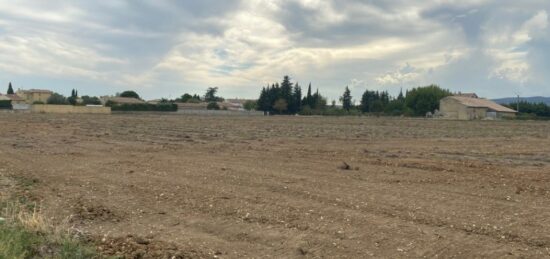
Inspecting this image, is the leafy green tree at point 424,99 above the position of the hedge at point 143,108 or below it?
above

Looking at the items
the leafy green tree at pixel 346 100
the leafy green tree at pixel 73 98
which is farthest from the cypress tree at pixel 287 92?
the leafy green tree at pixel 73 98

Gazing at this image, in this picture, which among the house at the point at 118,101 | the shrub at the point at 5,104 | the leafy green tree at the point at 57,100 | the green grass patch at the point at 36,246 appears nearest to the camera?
the green grass patch at the point at 36,246

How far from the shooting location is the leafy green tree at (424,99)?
12469 cm

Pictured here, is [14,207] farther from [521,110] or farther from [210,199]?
[521,110]

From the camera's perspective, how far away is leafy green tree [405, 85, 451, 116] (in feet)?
409

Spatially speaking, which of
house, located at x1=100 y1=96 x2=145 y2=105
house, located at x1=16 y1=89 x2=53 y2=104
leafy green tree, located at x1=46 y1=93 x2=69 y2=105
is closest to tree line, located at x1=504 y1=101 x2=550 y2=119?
house, located at x1=100 y1=96 x2=145 y2=105

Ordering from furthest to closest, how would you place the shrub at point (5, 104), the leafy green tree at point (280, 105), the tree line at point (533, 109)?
the leafy green tree at point (280, 105) < the tree line at point (533, 109) < the shrub at point (5, 104)

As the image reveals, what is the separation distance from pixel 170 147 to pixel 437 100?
384 ft

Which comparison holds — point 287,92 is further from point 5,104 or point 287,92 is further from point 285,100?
point 5,104

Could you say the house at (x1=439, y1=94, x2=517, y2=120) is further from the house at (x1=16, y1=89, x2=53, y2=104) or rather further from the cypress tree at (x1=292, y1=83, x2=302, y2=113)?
the house at (x1=16, y1=89, x2=53, y2=104)

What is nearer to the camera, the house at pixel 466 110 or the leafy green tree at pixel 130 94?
the house at pixel 466 110

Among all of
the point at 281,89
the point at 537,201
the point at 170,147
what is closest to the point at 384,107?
the point at 281,89

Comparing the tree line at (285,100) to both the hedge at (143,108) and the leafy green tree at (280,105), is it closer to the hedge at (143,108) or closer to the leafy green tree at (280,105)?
the leafy green tree at (280,105)

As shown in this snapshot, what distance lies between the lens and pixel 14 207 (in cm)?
728
